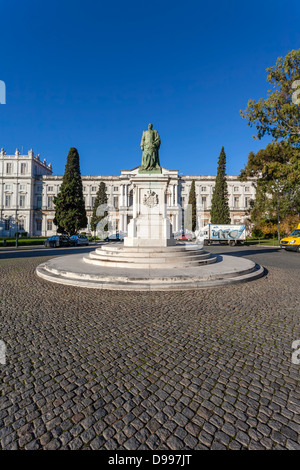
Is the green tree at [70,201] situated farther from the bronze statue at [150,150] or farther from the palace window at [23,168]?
the palace window at [23,168]

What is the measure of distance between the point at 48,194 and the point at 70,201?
38.0 metres

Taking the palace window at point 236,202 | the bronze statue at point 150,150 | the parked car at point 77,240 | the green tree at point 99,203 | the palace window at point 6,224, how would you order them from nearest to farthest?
the bronze statue at point 150,150, the parked car at point 77,240, the green tree at point 99,203, the palace window at point 6,224, the palace window at point 236,202

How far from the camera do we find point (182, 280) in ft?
23.7

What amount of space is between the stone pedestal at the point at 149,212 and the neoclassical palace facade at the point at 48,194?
49.3 meters

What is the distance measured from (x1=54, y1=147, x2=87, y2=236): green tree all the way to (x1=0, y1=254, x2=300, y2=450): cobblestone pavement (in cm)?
3307

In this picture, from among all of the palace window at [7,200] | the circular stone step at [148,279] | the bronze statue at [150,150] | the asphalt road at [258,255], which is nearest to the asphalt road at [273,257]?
the asphalt road at [258,255]

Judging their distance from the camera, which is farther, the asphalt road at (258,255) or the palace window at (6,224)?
the palace window at (6,224)

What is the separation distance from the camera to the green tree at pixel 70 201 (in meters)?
36.4

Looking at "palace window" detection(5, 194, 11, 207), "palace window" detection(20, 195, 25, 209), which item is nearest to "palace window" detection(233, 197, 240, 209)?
"palace window" detection(20, 195, 25, 209)

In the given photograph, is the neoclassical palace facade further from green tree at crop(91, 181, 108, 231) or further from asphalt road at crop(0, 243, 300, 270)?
asphalt road at crop(0, 243, 300, 270)

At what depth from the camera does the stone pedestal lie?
39.4 ft

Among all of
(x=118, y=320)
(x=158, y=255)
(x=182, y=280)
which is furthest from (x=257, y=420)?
(x=158, y=255)

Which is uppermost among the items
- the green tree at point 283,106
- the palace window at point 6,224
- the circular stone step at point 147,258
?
the green tree at point 283,106
